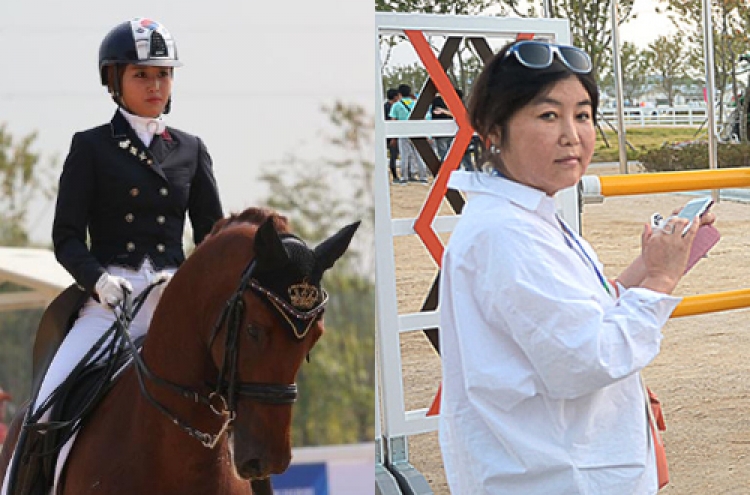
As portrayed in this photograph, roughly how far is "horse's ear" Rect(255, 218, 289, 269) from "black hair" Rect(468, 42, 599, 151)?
670mm

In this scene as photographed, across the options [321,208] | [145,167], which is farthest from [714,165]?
[145,167]

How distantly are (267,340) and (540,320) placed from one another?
954 mm

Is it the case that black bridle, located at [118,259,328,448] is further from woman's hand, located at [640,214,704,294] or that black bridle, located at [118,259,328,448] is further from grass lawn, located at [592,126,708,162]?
grass lawn, located at [592,126,708,162]

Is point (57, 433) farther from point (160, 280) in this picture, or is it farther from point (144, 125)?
point (144, 125)

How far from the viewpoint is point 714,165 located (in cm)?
957

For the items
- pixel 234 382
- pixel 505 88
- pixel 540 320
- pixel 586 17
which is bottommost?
pixel 234 382

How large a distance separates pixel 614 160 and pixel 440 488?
12656 mm

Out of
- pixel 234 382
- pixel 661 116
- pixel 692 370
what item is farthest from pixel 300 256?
pixel 661 116

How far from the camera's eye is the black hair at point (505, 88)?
153cm

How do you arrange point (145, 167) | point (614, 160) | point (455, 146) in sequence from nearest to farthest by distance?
point (145, 167)
point (455, 146)
point (614, 160)

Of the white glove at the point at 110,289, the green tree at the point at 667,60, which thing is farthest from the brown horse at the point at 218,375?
the green tree at the point at 667,60

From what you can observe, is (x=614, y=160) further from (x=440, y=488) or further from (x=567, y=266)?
(x=567, y=266)

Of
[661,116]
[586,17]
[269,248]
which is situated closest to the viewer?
[269,248]

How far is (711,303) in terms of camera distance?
359 cm
